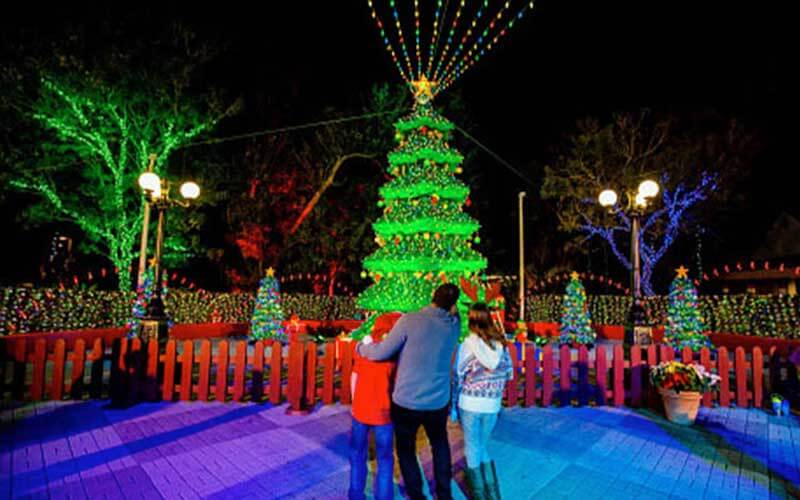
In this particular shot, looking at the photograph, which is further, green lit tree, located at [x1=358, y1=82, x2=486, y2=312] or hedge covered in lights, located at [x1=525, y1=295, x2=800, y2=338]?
hedge covered in lights, located at [x1=525, y1=295, x2=800, y2=338]

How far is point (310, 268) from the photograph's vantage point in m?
24.7

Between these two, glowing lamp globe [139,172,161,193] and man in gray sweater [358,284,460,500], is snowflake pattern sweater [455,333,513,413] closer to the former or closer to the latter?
man in gray sweater [358,284,460,500]

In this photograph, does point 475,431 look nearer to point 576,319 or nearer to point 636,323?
point 636,323

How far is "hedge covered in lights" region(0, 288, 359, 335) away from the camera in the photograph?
1124 centimetres

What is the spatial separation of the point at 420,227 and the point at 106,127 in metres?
13.6

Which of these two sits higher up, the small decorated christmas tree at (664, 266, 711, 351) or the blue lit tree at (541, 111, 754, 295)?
the blue lit tree at (541, 111, 754, 295)

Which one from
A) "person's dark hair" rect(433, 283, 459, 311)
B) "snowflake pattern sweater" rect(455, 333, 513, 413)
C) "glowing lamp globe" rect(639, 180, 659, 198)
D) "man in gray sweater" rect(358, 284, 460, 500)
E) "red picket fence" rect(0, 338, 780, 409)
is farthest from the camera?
"glowing lamp globe" rect(639, 180, 659, 198)

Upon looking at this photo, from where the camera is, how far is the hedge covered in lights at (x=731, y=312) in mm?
12812

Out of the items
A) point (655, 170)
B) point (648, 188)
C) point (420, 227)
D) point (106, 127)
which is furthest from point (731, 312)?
point (106, 127)

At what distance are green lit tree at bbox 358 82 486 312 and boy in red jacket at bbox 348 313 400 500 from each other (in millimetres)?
7690

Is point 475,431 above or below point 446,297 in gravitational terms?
below

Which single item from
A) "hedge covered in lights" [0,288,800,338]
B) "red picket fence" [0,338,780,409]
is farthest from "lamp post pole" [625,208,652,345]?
"hedge covered in lights" [0,288,800,338]

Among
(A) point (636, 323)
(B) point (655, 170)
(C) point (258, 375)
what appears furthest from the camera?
(B) point (655, 170)

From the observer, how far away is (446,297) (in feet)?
12.1
